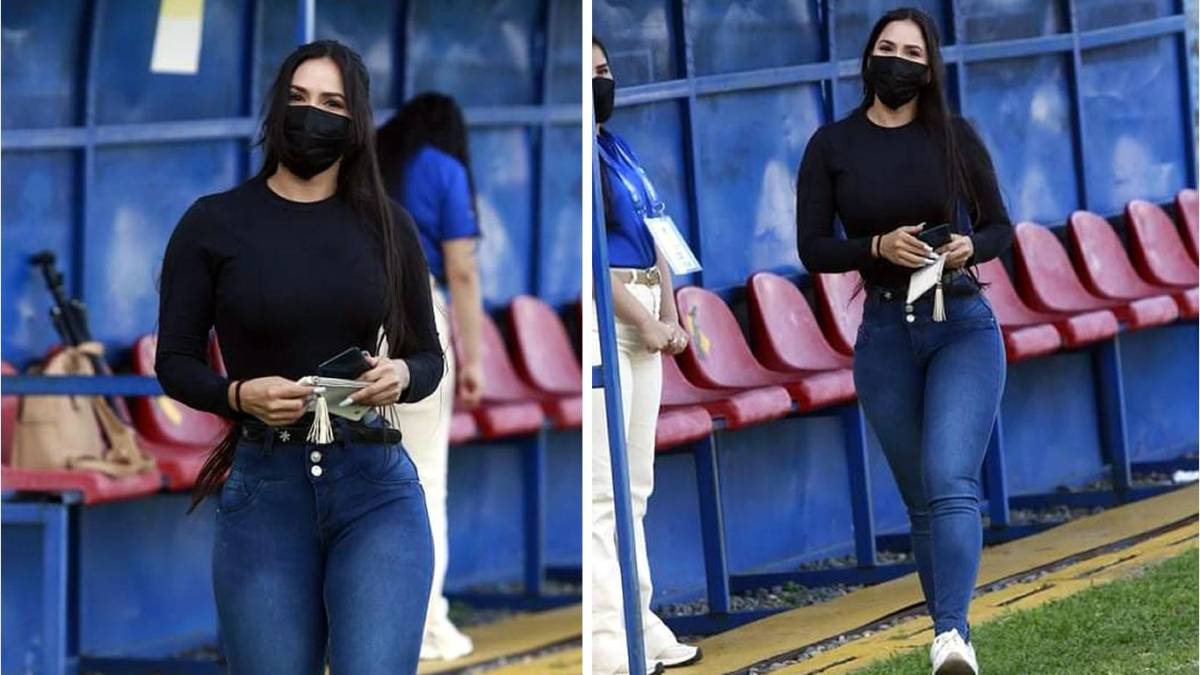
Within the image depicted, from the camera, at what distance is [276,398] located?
3461 mm

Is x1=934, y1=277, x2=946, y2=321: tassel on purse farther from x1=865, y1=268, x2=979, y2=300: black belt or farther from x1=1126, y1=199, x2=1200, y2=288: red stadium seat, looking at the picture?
x1=1126, y1=199, x2=1200, y2=288: red stadium seat

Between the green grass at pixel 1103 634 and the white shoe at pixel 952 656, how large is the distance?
15 cm

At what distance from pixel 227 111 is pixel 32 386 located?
192 cm

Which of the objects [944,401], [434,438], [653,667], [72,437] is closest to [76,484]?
[72,437]

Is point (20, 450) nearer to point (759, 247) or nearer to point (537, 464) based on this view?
point (537, 464)

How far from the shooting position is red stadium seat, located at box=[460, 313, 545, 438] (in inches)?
309

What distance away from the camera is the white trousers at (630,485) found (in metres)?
4.50

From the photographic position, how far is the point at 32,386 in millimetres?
5969

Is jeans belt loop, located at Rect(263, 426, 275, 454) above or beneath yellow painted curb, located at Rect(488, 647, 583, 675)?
above

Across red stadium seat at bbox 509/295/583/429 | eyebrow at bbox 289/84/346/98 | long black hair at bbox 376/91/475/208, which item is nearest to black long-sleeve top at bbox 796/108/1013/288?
eyebrow at bbox 289/84/346/98

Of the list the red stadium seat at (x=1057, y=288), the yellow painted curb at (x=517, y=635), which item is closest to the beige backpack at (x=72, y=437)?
the yellow painted curb at (x=517, y=635)

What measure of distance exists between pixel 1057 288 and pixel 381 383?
2027 millimetres

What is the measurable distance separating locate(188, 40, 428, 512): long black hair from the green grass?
1.36 m

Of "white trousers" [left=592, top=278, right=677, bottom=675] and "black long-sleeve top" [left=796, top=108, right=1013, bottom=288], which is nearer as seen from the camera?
"black long-sleeve top" [left=796, top=108, right=1013, bottom=288]
